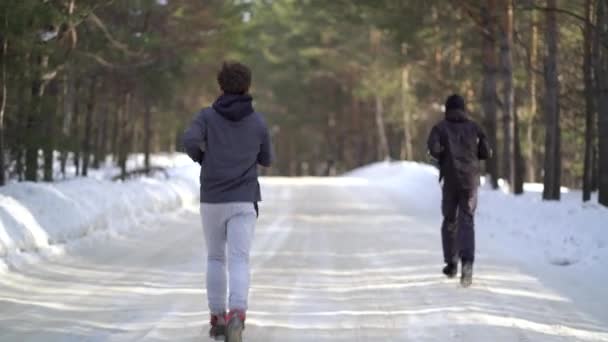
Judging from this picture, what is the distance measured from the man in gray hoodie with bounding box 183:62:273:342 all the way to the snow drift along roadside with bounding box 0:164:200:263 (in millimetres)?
Result: 4340

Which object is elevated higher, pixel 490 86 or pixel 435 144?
pixel 490 86

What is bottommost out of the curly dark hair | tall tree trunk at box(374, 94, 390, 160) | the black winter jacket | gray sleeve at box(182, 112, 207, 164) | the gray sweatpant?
tall tree trunk at box(374, 94, 390, 160)

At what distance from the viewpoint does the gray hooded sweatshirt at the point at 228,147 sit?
6.26 metres

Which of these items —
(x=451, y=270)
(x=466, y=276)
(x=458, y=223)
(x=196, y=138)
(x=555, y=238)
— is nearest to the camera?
(x=196, y=138)

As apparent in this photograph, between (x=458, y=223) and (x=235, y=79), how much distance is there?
13.3 ft

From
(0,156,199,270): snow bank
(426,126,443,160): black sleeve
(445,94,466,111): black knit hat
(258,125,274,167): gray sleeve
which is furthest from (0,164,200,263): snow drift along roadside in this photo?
(445,94,466,111): black knit hat

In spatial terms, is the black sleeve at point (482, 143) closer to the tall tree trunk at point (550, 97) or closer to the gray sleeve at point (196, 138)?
the gray sleeve at point (196, 138)

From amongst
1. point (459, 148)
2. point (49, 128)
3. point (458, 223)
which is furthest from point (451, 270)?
point (49, 128)

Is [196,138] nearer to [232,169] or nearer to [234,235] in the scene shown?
[232,169]

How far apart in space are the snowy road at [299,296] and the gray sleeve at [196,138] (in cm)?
Answer: 135

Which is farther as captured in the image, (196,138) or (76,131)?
(76,131)

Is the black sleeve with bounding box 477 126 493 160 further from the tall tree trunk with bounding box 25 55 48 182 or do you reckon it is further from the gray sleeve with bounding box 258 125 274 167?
the tall tree trunk with bounding box 25 55 48 182

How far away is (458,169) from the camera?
956cm

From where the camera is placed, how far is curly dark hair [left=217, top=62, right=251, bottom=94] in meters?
6.41
